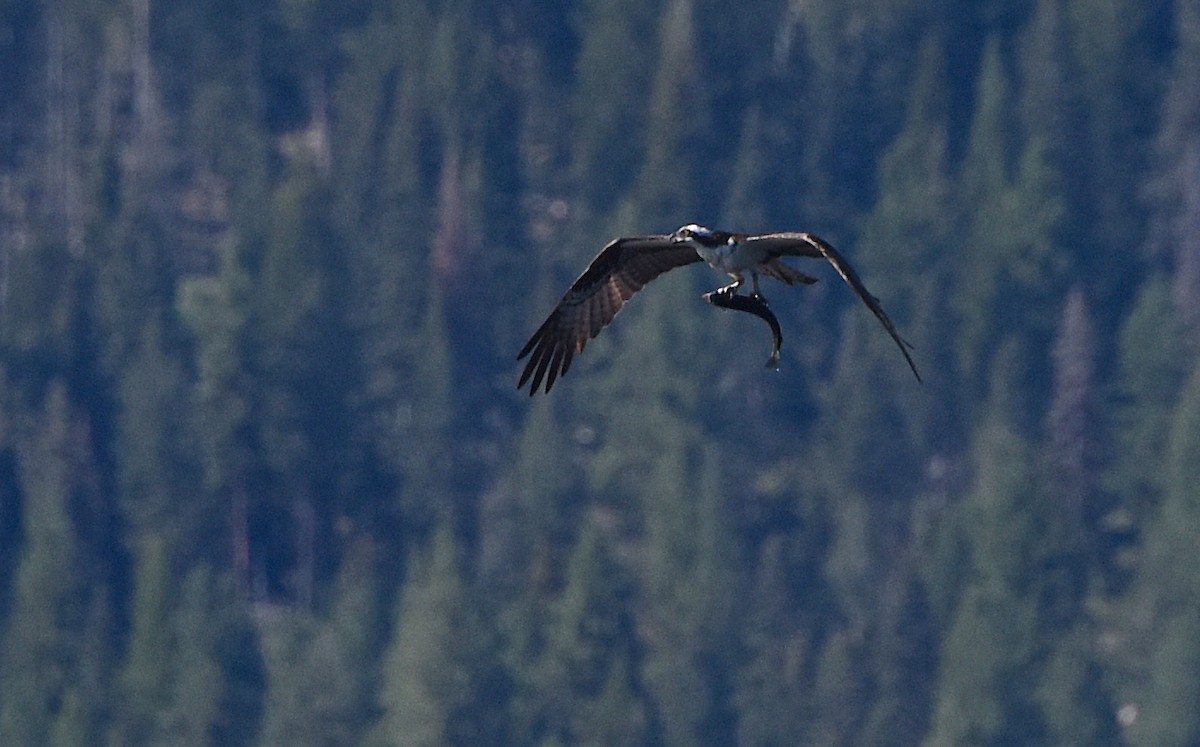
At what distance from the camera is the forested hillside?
83500mm

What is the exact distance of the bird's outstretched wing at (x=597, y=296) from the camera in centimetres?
2752

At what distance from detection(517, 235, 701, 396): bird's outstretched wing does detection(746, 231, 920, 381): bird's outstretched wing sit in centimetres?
233

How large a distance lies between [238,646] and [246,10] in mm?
26137

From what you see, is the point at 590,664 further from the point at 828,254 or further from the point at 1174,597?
the point at 828,254

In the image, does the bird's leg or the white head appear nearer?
the bird's leg

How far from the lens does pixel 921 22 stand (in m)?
103

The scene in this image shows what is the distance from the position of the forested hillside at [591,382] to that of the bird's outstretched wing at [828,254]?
177 ft

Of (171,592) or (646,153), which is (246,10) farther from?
(171,592)

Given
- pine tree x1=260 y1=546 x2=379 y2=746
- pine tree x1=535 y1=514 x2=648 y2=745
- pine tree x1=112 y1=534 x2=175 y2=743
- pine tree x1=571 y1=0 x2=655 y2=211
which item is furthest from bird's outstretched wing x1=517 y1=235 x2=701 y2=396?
pine tree x1=571 y1=0 x2=655 y2=211

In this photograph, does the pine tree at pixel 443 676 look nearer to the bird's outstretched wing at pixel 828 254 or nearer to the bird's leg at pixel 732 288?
the bird's leg at pixel 732 288

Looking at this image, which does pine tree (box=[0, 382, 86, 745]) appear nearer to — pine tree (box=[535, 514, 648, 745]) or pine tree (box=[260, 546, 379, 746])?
pine tree (box=[260, 546, 379, 746])

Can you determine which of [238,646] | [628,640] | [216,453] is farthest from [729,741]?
[216,453]

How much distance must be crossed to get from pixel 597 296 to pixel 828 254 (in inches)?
172

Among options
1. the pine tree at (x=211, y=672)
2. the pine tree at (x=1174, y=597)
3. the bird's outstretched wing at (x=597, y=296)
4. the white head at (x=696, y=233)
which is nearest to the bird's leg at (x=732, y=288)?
the white head at (x=696, y=233)
